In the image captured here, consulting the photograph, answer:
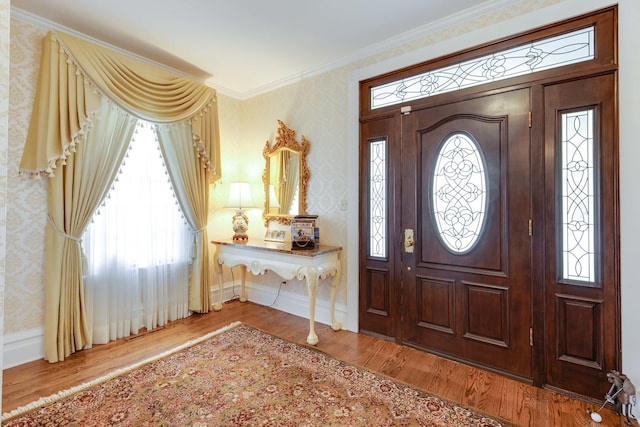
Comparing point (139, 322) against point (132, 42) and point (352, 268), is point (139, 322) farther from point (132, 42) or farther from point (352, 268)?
point (132, 42)

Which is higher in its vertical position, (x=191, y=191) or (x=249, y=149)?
(x=249, y=149)

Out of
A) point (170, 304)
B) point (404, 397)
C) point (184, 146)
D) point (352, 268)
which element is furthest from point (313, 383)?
point (184, 146)

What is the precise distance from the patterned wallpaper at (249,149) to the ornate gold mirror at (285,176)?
0.10m

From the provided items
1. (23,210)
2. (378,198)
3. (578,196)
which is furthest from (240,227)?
(578,196)

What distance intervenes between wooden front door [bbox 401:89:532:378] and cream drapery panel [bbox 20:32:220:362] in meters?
2.62

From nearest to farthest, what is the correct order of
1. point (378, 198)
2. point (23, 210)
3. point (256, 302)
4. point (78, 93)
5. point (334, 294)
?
point (23, 210) → point (78, 93) → point (378, 198) → point (334, 294) → point (256, 302)

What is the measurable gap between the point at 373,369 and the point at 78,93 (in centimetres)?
326

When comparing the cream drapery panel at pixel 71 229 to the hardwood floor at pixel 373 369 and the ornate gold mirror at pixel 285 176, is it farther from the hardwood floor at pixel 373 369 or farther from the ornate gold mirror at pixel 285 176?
the ornate gold mirror at pixel 285 176

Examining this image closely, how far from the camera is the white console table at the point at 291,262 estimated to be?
9.21ft

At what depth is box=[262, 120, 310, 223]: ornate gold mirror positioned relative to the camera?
11.4 ft

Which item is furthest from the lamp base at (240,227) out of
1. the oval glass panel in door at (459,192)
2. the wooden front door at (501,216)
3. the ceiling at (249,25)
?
the oval glass panel in door at (459,192)

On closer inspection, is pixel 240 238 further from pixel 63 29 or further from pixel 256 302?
pixel 63 29

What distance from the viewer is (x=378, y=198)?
2975 mm

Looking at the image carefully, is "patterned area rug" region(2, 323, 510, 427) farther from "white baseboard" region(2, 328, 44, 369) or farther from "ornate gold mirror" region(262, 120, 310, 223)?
"ornate gold mirror" region(262, 120, 310, 223)
